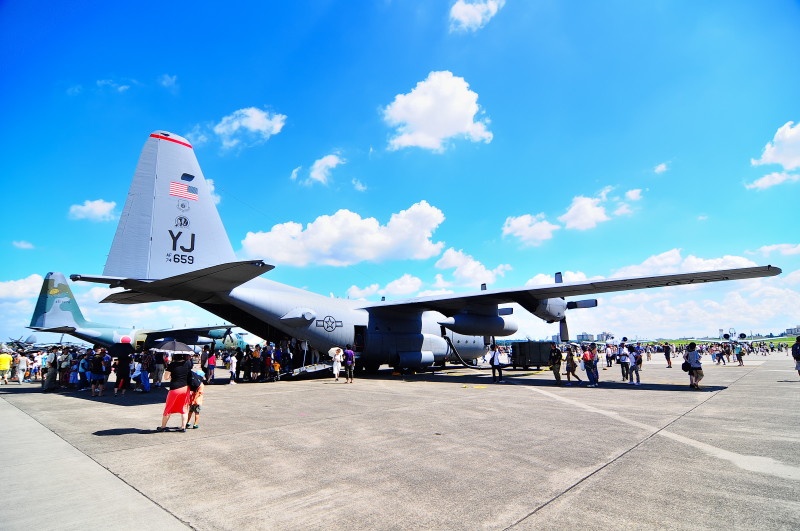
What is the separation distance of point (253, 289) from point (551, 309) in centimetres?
1489

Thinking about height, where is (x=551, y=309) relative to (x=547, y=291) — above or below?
below

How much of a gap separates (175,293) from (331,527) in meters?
12.6

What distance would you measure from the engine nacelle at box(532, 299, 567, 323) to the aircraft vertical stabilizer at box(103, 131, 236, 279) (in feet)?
49.1

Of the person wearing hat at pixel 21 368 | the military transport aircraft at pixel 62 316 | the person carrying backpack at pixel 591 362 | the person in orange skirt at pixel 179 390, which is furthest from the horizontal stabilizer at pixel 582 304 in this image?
the person wearing hat at pixel 21 368

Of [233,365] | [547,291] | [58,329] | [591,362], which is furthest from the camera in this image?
[58,329]

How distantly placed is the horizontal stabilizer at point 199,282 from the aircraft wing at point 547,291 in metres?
8.82

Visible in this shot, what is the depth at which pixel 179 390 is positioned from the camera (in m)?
7.48

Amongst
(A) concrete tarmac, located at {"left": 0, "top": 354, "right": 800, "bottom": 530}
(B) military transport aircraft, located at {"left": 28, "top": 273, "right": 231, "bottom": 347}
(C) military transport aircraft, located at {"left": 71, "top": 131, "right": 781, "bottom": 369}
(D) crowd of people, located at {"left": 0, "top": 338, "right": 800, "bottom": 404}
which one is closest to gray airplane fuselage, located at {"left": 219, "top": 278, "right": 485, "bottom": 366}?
(C) military transport aircraft, located at {"left": 71, "top": 131, "right": 781, "bottom": 369}

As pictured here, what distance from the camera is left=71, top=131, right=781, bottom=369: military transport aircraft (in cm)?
1208

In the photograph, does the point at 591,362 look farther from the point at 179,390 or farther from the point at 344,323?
the point at 179,390

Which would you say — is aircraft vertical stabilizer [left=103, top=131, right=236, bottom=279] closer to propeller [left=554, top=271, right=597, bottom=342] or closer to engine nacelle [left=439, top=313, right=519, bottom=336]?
engine nacelle [left=439, top=313, right=519, bottom=336]

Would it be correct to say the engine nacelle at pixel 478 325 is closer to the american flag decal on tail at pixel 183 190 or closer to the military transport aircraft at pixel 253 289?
the military transport aircraft at pixel 253 289

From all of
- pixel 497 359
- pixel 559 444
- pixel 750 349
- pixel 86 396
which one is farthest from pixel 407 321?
pixel 750 349

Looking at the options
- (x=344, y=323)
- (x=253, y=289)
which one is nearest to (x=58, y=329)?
(x=253, y=289)
